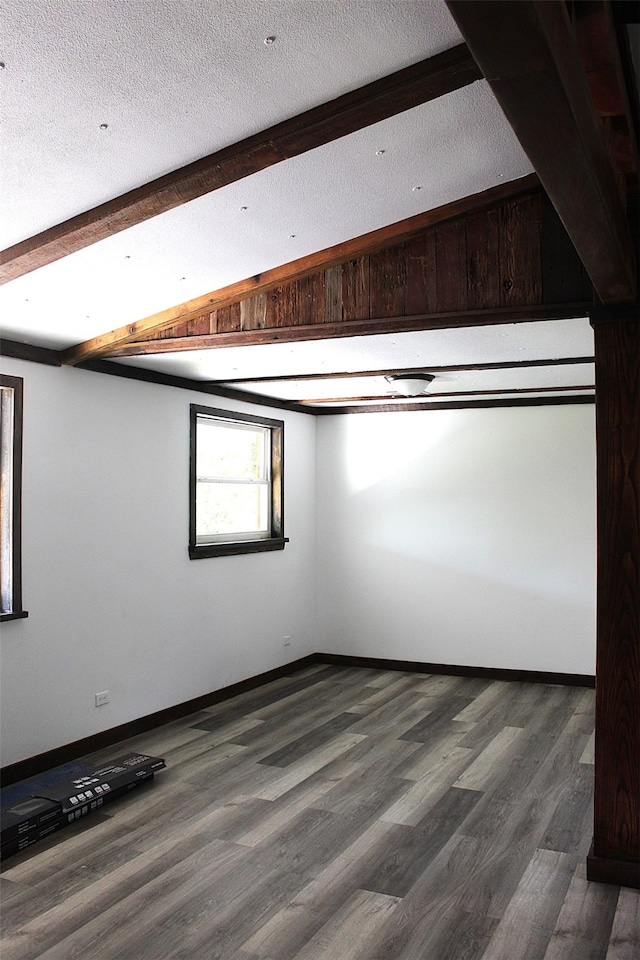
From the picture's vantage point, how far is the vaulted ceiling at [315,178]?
1.83 metres

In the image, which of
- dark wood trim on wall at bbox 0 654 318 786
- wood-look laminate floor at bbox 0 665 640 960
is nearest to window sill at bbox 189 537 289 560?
dark wood trim on wall at bbox 0 654 318 786

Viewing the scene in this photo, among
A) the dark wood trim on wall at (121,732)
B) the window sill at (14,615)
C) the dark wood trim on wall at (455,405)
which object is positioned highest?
the dark wood trim on wall at (455,405)

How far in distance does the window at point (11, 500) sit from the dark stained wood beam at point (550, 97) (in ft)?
10.4

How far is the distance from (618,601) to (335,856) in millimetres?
1621

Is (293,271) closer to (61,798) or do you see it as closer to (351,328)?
(351,328)

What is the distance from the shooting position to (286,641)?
7031 millimetres

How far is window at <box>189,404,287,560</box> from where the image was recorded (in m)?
6.01

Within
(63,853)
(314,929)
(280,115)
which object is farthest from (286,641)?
(280,115)

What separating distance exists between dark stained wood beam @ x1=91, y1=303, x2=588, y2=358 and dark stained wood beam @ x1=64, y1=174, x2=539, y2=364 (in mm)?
102

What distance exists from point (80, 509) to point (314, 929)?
2.79 metres

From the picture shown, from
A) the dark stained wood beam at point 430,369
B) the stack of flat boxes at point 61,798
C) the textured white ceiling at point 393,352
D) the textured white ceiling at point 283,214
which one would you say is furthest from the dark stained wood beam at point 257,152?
the dark stained wood beam at point 430,369

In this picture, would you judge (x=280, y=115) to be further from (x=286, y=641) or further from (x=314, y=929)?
(x=286, y=641)

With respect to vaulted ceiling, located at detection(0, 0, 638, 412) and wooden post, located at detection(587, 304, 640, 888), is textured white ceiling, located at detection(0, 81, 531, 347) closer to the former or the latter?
vaulted ceiling, located at detection(0, 0, 638, 412)

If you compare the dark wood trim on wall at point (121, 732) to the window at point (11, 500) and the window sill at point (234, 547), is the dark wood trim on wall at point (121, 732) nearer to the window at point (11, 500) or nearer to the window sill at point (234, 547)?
the window at point (11, 500)
